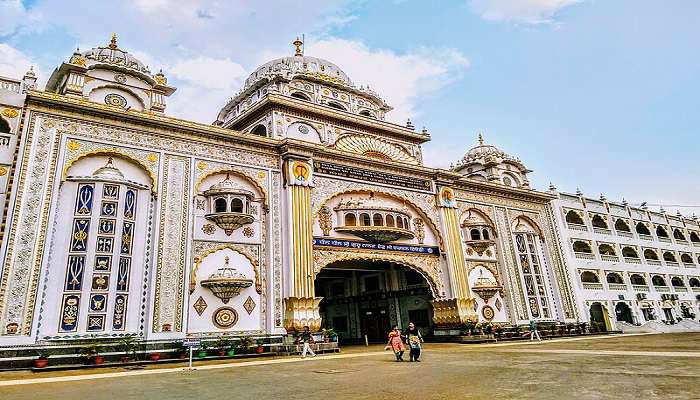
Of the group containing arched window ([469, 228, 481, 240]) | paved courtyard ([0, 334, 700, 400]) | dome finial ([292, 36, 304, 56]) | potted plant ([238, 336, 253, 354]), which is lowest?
paved courtyard ([0, 334, 700, 400])

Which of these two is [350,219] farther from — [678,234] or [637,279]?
[678,234]

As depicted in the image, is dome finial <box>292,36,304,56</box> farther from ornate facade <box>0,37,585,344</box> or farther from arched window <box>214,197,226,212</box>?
arched window <box>214,197,226,212</box>

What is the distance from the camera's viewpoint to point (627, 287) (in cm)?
3119

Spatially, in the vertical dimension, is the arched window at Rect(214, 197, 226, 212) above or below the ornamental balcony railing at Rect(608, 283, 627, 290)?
above

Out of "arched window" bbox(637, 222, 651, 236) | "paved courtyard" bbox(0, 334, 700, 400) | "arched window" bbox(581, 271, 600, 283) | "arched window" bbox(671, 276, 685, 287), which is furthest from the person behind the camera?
"arched window" bbox(637, 222, 651, 236)

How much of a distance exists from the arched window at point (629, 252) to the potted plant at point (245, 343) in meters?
30.9

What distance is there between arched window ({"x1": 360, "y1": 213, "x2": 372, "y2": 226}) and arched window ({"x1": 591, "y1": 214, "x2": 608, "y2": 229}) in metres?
22.2

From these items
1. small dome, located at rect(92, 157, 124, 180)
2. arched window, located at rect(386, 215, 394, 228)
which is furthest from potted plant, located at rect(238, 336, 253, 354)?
arched window, located at rect(386, 215, 394, 228)

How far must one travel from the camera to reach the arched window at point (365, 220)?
20.2 metres

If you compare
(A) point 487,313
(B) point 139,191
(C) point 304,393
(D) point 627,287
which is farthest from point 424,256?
(D) point 627,287

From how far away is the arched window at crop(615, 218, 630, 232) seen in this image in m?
34.9

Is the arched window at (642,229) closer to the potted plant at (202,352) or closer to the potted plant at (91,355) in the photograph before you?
the potted plant at (202,352)

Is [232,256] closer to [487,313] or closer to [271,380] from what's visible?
[271,380]

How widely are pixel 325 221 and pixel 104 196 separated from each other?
8.82 m
